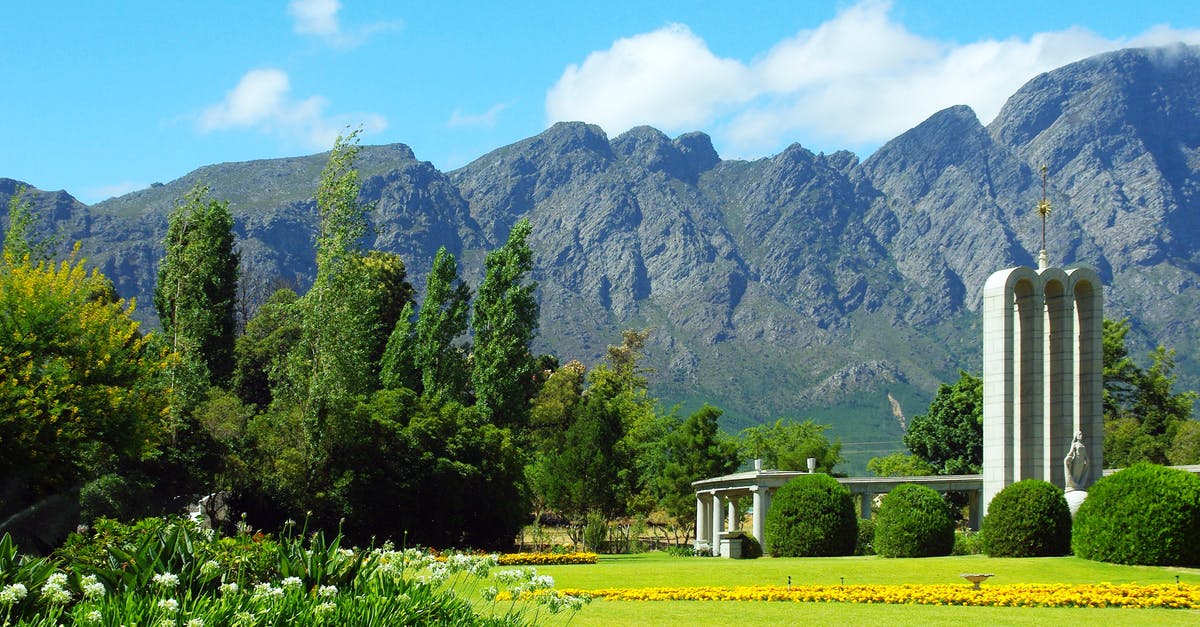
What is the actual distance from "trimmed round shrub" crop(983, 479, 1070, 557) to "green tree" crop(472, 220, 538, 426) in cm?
2235

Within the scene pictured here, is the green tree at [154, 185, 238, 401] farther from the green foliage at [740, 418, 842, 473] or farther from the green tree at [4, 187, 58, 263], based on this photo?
the green foliage at [740, 418, 842, 473]

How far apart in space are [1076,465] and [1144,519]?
6763 mm

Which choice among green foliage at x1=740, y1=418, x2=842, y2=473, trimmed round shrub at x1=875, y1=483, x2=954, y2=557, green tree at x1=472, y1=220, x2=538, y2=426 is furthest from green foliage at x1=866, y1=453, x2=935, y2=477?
trimmed round shrub at x1=875, y1=483, x2=954, y2=557

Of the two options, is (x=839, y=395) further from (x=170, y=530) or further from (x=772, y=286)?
(x=170, y=530)

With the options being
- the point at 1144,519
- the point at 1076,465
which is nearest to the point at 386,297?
the point at 1076,465

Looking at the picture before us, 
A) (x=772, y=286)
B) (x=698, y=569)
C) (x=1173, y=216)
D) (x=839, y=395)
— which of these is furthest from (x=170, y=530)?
(x=1173, y=216)

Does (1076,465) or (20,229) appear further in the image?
(20,229)

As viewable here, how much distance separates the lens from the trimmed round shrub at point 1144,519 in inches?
888

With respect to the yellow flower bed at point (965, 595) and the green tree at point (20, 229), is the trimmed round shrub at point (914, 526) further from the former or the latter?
the green tree at point (20, 229)

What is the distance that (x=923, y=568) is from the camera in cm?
2359

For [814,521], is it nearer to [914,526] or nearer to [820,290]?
[914,526]

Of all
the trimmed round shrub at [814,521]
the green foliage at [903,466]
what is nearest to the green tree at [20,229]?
the trimmed round shrub at [814,521]

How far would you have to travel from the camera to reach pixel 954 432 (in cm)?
5669

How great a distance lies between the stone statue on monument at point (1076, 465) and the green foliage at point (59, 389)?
2302 cm
